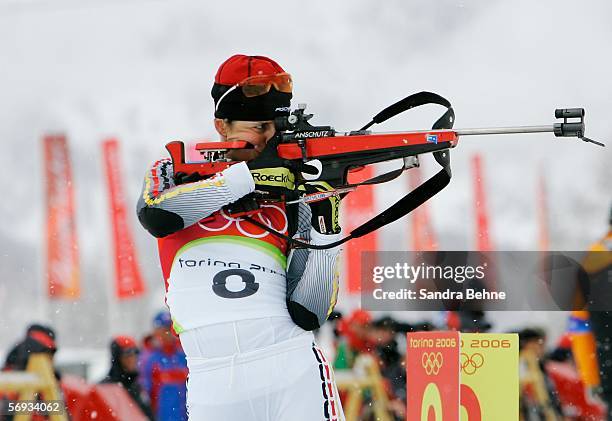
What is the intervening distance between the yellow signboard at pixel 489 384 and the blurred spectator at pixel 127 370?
1.58 metres

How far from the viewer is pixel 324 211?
8.17 feet

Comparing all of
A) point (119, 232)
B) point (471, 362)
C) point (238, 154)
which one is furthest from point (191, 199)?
point (119, 232)

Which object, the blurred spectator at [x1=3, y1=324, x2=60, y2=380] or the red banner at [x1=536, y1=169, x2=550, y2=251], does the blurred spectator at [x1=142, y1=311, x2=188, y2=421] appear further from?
the red banner at [x1=536, y1=169, x2=550, y2=251]

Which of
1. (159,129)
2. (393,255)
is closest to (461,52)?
(393,255)

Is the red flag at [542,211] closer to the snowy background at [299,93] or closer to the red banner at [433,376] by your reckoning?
the snowy background at [299,93]

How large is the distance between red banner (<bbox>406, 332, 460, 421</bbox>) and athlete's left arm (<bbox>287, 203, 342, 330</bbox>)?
1416 millimetres

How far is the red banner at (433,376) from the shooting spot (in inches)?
148

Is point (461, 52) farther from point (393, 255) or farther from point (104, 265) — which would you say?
point (104, 265)

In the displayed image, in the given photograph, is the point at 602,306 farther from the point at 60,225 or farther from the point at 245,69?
the point at 60,225

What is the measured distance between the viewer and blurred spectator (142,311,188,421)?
4789 millimetres

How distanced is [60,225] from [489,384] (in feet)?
6.93

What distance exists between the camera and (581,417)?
432cm

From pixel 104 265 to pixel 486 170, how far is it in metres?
→ 1.79

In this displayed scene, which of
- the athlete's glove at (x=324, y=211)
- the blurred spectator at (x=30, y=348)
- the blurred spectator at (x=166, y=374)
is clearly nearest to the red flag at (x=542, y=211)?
the blurred spectator at (x=166, y=374)
